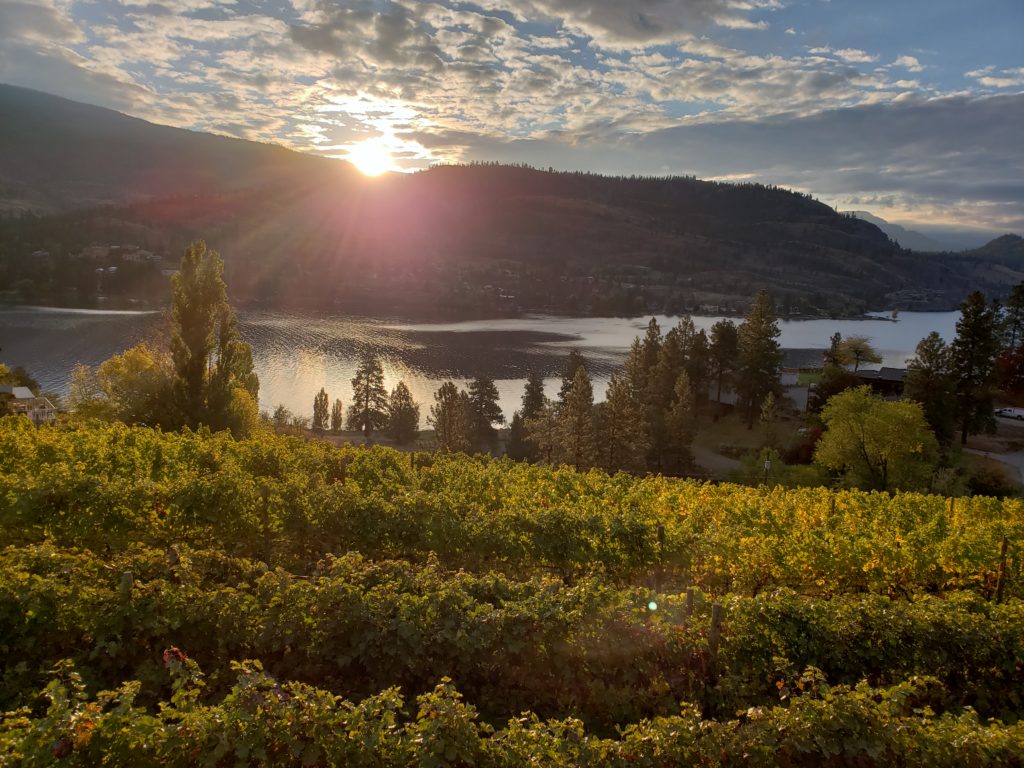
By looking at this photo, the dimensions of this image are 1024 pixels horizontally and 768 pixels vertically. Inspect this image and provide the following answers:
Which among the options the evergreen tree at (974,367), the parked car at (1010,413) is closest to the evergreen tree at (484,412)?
the evergreen tree at (974,367)

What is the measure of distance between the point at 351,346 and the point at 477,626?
89296 millimetres

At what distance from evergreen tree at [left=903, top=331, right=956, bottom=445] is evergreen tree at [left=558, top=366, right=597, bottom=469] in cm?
2122

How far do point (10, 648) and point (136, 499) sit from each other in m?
3.53

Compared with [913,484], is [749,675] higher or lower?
higher

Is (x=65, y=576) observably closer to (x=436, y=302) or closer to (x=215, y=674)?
(x=215, y=674)

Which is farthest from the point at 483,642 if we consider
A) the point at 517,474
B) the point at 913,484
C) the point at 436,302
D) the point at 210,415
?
the point at 436,302

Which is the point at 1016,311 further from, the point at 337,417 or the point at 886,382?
the point at 337,417

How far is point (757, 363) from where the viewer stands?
51.4m

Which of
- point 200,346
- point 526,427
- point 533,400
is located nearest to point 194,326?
point 200,346

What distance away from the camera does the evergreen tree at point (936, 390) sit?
39219 millimetres

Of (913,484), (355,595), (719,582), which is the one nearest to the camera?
(355,595)

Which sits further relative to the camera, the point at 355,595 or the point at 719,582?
the point at 719,582

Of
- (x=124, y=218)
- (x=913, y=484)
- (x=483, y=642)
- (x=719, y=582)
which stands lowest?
(x=913, y=484)

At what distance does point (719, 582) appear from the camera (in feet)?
A: 36.8
